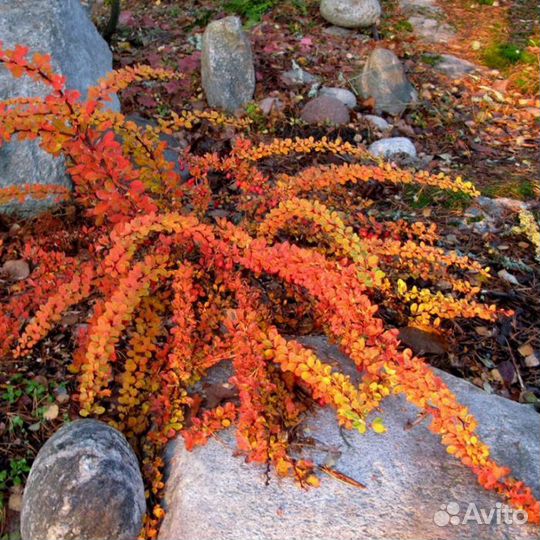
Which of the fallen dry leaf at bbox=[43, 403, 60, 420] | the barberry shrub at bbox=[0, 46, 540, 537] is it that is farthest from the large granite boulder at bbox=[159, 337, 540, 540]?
the fallen dry leaf at bbox=[43, 403, 60, 420]

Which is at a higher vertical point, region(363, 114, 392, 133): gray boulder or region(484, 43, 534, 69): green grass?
region(484, 43, 534, 69): green grass

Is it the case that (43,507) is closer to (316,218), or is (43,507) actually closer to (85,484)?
(85,484)

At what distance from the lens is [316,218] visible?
2148mm

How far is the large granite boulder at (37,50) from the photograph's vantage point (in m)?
3.15

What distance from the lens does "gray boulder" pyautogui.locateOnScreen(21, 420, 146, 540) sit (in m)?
1.77

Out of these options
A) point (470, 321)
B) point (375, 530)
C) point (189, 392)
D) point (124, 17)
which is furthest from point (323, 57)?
point (375, 530)

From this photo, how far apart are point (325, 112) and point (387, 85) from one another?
2.24 feet

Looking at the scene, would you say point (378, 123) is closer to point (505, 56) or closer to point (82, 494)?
point (505, 56)

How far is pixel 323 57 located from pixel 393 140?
1583 millimetres

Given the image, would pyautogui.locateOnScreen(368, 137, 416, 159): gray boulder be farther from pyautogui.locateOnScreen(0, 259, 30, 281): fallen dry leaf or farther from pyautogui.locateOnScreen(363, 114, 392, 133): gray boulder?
pyautogui.locateOnScreen(0, 259, 30, 281): fallen dry leaf

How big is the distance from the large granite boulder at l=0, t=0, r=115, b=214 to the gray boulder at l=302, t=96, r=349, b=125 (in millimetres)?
1522

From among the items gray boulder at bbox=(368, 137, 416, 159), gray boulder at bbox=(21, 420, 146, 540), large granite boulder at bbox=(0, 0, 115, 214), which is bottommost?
gray boulder at bbox=(368, 137, 416, 159)

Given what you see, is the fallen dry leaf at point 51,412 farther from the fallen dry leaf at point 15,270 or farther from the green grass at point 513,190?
the green grass at point 513,190

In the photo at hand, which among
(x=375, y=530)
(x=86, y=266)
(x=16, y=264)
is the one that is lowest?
(x=16, y=264)
